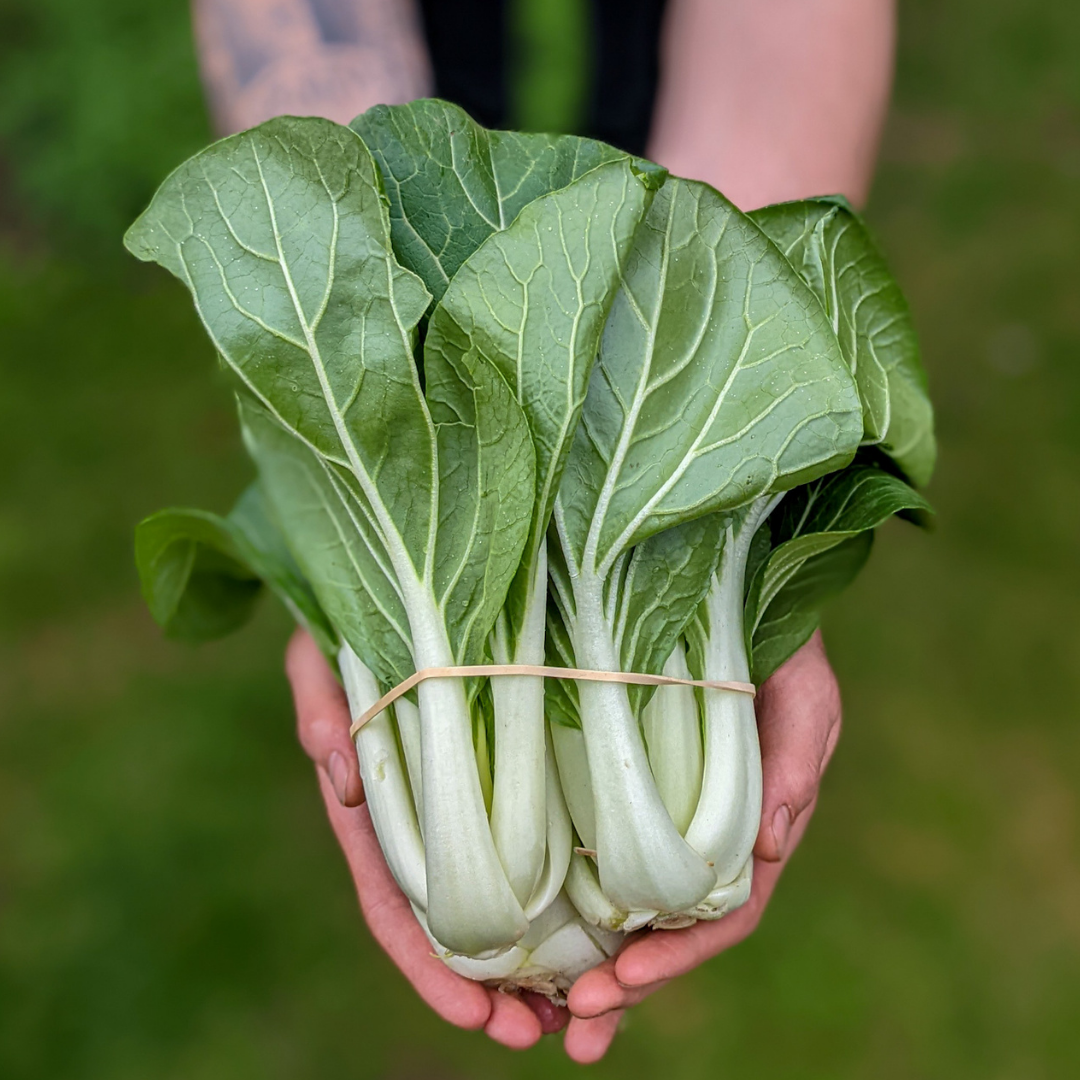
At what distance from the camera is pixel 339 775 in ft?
4.53

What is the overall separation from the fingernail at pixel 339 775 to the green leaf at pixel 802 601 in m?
0.58

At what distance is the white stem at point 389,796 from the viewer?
1240mm

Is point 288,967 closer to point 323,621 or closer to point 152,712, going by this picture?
point 152,712

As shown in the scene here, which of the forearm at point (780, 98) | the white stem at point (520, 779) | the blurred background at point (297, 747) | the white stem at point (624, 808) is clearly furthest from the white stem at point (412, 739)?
the blurred background at point (297, 747)

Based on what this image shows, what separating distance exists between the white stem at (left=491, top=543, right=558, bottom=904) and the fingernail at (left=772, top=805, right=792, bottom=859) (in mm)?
313

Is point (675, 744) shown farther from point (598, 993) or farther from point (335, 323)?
point (335, 323)

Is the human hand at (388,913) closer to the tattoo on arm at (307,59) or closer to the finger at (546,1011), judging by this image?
the finger at (546,1011)

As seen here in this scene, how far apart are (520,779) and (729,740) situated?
10.5 inches

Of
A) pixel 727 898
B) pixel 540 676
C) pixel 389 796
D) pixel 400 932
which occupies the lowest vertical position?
pixel 400 932

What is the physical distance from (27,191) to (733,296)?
302 centimetres

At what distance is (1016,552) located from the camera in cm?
264

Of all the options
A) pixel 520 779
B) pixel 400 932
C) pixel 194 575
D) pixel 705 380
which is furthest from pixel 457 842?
pixel 194 575

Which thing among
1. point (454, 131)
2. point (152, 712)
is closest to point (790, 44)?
point (454, 131)

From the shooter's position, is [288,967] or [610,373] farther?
[288,967]
